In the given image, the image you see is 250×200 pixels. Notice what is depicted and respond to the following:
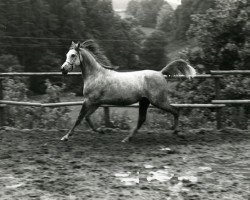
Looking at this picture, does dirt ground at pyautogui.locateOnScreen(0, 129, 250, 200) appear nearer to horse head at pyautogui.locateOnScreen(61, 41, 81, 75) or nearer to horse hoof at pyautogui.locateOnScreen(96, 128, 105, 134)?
horse hoof at pyautogui.locateOnScreen(96, 128, 105, 134)

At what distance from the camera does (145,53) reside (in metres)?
44.5

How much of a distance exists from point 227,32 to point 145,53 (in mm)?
31472

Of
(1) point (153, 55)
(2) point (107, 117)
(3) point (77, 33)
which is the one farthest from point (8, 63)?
(2) point (107, 117)

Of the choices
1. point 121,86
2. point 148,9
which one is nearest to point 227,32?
point 121,86

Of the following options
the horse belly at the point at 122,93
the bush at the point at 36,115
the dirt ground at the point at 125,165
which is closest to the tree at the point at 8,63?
the bush at the point at 36,115

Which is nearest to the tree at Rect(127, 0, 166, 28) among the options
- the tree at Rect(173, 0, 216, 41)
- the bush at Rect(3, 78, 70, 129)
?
the tree at Rect(173, 0, 216, 41)

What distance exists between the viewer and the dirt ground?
14.8 ft

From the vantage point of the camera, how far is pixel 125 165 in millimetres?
5605

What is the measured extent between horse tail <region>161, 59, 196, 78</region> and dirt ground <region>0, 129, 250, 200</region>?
1058 mm

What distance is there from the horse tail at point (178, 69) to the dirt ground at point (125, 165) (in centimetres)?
106

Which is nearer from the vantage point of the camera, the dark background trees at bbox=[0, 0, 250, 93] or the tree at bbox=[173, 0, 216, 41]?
the tree at bbox=[173, 0, 216, 41]

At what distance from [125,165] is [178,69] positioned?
8.51 ft

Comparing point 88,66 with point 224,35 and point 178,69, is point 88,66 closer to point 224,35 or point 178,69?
point 178,69

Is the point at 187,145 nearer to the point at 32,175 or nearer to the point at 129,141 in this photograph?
the point at 129,141
